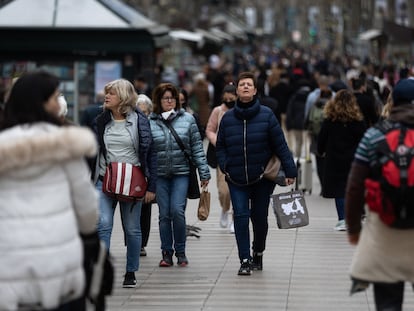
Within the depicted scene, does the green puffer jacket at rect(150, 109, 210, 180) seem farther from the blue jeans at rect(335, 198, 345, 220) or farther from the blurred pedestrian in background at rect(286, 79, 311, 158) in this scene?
the blurred pedestrian in background at rect(286, 79, 311, 158)

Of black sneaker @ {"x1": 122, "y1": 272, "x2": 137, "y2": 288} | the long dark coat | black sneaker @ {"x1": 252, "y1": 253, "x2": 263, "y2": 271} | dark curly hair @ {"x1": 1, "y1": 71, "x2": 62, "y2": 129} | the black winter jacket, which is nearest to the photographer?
dark curly hair @ {"x1": 1, "y1": 71, "x2": 62, "y2": 129}

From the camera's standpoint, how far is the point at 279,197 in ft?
35.7

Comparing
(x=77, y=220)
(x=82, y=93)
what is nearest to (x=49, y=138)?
(x=77, y=220)

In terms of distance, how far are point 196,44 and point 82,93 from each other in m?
22.2

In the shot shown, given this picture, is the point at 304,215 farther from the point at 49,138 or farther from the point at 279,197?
the point at 49,138

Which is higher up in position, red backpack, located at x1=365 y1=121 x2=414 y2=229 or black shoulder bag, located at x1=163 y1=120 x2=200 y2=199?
red backpack, located at x1=365 y1=121 x2=414 y2=229

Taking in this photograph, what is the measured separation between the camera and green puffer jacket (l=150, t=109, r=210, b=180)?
10.9 metres

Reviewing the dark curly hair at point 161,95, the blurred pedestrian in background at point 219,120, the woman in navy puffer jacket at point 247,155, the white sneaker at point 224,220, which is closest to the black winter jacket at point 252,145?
the woman in navy puffer jacket at point 247,155

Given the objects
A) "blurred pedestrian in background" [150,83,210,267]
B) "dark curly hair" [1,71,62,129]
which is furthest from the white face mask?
"dark curly hair" [1,71,62,129]

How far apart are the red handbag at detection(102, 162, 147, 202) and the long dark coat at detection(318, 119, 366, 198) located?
4329 millimetres

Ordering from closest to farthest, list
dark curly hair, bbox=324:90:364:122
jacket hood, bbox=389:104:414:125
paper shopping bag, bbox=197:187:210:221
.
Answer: jacket hood, bbox=389:104:414:125, paper shopping bag, bbox=197:187:210:221, dark curly hair, bbox=324:90:364:122

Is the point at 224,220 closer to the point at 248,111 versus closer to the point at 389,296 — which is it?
the point at 248,111

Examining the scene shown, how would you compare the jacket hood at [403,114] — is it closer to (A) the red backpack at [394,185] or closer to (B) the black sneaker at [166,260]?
(A) the red backpack at [394,185]

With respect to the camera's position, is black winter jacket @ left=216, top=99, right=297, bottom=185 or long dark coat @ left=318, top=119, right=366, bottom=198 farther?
long dark coat @ left=318, top=119, right=366, bottom=198
